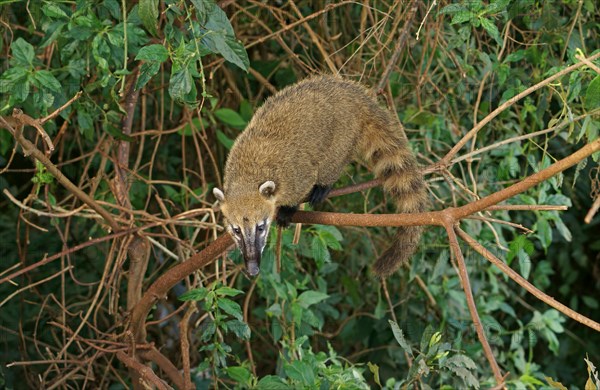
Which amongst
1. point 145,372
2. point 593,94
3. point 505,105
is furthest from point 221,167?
point 593,94

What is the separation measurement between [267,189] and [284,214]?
149 millimetres

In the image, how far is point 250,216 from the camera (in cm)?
337

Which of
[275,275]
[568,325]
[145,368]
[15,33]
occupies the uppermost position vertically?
[15,33]

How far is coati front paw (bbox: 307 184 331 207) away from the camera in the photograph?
376 centimetres

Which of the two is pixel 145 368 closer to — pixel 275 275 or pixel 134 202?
pixel 275 275

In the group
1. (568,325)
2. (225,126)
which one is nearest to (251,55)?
(225,126)

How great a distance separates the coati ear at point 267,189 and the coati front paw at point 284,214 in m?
0.10

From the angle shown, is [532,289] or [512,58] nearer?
[532,289]

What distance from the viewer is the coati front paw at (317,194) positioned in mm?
3756

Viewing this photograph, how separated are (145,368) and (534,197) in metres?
2.18

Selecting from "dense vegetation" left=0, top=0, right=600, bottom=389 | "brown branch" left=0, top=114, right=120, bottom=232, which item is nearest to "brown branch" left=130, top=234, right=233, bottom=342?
"dense vegetation" left=0, top=0, right=600, bottom=389

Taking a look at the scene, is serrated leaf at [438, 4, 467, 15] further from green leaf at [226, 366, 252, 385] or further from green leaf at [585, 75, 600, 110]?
green leaf at [226, 366, 252, 385]

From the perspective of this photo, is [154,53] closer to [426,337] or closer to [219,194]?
[219,194]

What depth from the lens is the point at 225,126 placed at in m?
4.63
